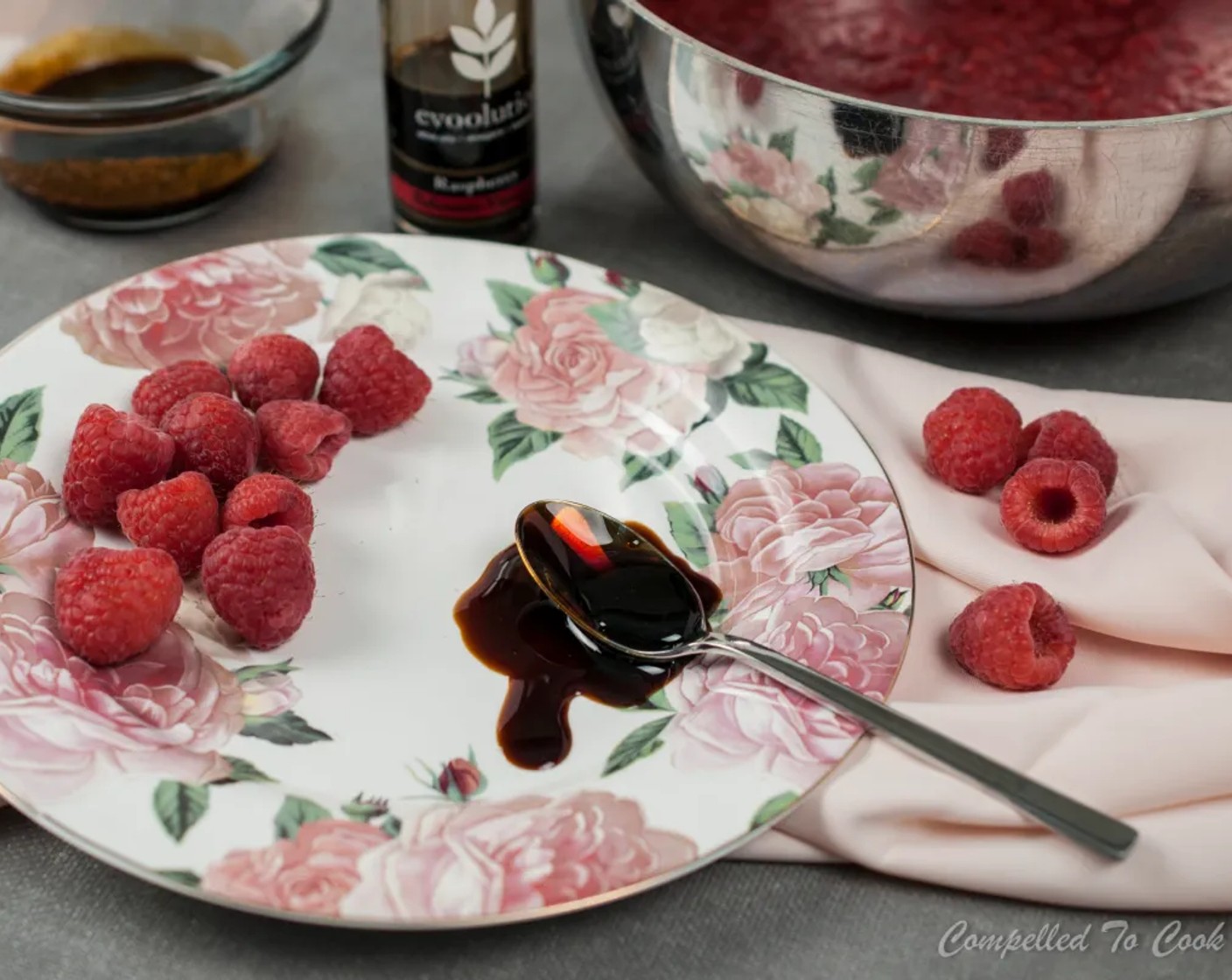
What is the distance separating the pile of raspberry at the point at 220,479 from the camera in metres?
0.87

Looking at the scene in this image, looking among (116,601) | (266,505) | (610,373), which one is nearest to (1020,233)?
(610,373)

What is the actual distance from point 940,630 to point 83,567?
20.9 inches

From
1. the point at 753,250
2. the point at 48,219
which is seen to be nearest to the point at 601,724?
the point at 753,250

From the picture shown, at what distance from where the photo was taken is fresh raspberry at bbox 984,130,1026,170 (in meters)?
0.99

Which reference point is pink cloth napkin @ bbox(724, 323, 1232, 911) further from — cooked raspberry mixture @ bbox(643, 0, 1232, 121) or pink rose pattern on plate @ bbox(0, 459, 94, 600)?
pink rose pattern on plate @ bbox(0, 459, 94, 600)

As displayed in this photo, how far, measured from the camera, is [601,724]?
87 centimetres

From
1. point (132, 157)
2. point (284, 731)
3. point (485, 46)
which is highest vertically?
point (485, 46)

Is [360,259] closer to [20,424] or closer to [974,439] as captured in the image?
[20,424]

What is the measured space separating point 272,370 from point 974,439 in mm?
495

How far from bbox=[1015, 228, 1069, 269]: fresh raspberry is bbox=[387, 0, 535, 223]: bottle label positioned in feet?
1.44

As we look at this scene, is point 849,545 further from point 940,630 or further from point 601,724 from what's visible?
point 601,724

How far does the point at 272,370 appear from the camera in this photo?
3.46ft

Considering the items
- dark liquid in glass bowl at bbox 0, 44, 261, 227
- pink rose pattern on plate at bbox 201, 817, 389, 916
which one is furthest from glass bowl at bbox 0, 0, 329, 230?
pink rose pattern on plate at bbox 201, 817, 389, 916

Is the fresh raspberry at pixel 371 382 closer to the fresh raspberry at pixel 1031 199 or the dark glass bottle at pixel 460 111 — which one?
the dark glass bottle at pixel 460 111
